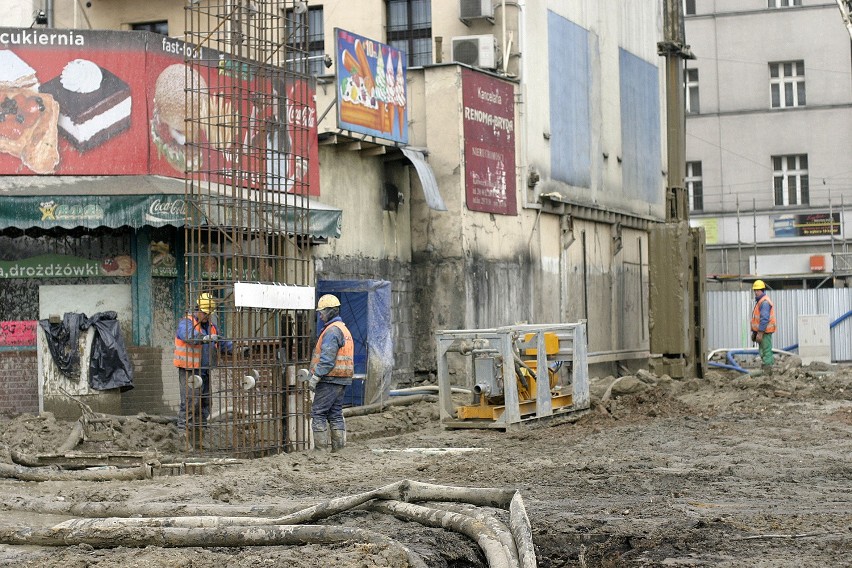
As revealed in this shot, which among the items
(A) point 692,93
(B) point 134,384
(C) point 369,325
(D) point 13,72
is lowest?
(B) point 134,384

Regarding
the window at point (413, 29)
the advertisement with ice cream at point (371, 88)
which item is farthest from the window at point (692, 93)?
the advertisement with ice cream at point (371, 88)

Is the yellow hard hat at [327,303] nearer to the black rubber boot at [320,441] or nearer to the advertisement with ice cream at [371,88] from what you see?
the black rubber boot at [320,441]

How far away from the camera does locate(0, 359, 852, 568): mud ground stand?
30.0 feet

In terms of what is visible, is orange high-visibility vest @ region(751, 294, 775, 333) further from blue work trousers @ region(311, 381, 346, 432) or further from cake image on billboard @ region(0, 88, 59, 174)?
cake image on billboard @ region(0, 88, 59, 174)

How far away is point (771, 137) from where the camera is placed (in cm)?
4678

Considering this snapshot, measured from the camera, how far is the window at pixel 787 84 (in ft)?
153

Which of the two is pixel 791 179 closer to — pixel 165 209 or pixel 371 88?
pixel 371 88

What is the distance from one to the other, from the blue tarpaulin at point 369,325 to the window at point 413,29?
27.4ft

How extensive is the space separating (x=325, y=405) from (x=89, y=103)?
19.8ft

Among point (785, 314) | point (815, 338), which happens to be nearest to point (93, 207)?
point (815, 338)

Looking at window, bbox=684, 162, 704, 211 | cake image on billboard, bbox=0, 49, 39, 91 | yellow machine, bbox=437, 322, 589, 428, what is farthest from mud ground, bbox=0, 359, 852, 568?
window, bbox=684, 162, 704, 211

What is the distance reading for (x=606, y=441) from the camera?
647 inches

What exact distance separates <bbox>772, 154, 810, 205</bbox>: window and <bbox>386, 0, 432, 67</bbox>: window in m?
22.6

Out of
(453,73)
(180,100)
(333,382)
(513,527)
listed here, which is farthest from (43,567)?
(453,73)
